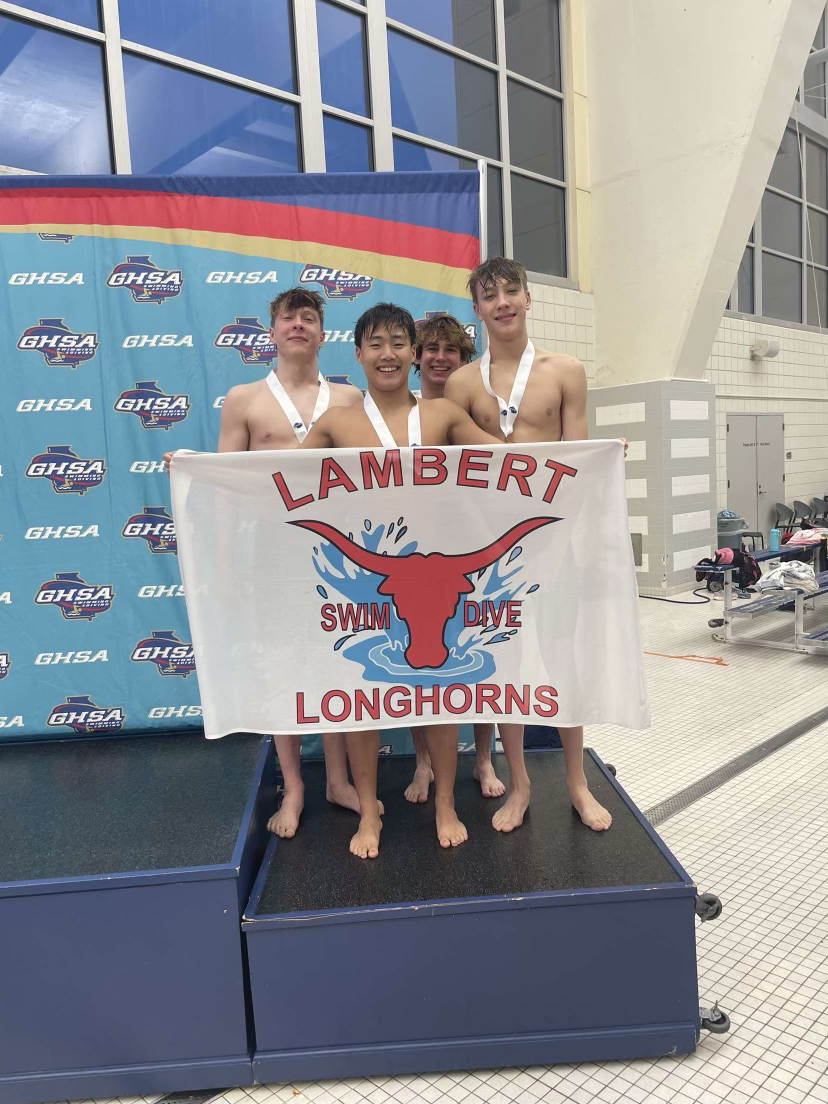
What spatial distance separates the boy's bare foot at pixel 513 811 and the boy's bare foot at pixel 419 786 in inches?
10.8

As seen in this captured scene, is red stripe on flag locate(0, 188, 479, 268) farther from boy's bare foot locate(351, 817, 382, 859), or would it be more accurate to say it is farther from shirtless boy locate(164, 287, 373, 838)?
boy's bare foot locate(351, 817, 382, 859)

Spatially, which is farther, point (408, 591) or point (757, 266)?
point (757, 266)

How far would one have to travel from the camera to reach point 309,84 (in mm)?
6207

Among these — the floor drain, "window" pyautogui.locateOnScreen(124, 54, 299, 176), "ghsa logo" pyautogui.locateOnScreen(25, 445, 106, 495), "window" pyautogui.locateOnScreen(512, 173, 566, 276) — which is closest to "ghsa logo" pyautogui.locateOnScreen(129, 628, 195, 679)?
"ghsa logo" pyautogui.locateOnScreen(25, 445, 106, 495)

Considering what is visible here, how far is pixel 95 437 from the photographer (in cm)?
304

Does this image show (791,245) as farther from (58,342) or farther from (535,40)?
(58,342)

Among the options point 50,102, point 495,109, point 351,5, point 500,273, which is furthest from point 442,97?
point 500,273

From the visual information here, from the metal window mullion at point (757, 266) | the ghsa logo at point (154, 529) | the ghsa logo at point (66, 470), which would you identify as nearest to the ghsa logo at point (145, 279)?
the ghsa logo at point (66, 470)

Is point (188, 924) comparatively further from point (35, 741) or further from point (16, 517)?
point (16, 517)

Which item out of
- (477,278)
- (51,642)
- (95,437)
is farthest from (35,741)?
(477,278)

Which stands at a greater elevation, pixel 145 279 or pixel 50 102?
pixel 50 102

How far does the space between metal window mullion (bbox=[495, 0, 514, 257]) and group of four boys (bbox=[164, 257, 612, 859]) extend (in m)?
6.06

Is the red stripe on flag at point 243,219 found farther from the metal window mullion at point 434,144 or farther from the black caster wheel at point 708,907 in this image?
the metal window mullion at point 434,144

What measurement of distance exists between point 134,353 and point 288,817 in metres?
1.94
